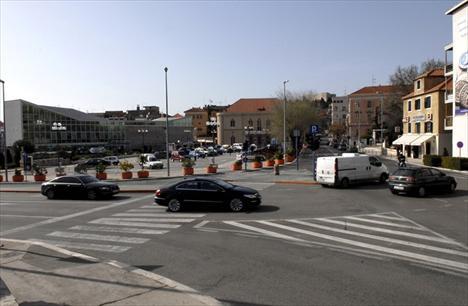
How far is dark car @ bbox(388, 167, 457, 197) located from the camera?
24000 millimetres

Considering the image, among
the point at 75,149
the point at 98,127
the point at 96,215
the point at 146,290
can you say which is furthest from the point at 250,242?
the point at 98,127

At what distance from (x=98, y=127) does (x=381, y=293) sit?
10848 cm

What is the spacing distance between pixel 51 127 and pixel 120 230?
88785 mm

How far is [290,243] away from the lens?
13.5 meters

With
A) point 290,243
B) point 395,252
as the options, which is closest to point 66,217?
point 290,243

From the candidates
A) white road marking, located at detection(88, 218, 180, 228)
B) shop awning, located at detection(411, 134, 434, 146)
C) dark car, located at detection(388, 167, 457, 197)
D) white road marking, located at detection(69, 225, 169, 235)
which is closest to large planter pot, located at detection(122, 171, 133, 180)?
white road marking, located at detection(88, 218, 180, 228)

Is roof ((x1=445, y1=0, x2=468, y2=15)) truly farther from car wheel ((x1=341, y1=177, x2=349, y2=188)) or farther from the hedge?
car wheel ((x1=341, y1=177, x2=349, y2=188))

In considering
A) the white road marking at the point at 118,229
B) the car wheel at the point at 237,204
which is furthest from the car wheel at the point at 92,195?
the car wheel at the point at 237,204

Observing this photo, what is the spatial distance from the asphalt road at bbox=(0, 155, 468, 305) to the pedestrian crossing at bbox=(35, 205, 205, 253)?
36 mm

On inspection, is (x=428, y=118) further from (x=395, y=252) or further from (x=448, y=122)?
(x=395, y=252)

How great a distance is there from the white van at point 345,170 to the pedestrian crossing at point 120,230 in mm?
11851

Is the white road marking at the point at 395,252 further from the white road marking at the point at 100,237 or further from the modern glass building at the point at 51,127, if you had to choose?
the modern glass building at the point at 51,127

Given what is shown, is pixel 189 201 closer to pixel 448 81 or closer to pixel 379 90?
pixel 448 81

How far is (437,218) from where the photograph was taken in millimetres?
17781
